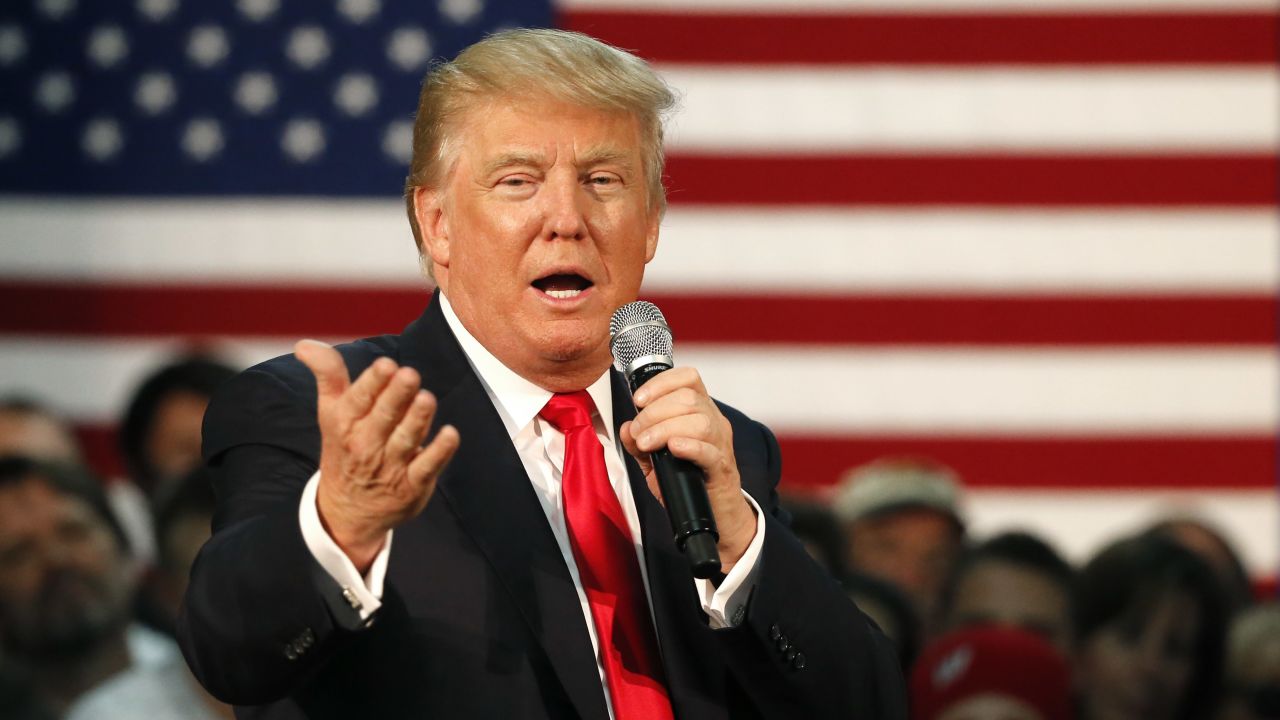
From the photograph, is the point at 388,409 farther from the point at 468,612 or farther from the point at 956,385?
the point at 956,385

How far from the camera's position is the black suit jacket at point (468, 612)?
5.53 ft

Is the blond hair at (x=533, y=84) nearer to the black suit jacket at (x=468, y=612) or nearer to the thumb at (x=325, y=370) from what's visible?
the black suit jacket at (x=468, y=612)

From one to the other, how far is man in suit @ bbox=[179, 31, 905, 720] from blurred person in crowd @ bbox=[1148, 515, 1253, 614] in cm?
264

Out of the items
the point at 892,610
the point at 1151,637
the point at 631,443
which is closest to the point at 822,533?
the point at 892,610

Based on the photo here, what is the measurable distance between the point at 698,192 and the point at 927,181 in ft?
2.38

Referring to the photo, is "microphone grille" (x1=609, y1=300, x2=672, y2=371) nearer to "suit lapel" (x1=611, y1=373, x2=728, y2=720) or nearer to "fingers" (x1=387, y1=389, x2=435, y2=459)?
"suit lapel" (x1=611, y1=373, x2=728, y2=720)

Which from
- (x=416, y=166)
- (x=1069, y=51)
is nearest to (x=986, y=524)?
(x=1069, y=51)

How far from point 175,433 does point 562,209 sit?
2.97 metres

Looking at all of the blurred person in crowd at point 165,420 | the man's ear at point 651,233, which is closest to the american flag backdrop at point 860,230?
the blurred person in crowd at point 165,420

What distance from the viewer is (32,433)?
4.61 m

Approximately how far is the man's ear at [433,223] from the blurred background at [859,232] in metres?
3.70

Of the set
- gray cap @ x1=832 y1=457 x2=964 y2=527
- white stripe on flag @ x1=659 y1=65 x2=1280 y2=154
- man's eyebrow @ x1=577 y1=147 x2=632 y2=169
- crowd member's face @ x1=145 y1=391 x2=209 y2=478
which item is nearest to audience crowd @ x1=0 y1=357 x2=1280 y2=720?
crowd member's face @ x1=145 y1=391 x2=209 y2=478

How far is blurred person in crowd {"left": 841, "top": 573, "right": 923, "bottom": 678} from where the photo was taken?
3.86m

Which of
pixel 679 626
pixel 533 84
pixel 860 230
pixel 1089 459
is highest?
pixel 533 84
